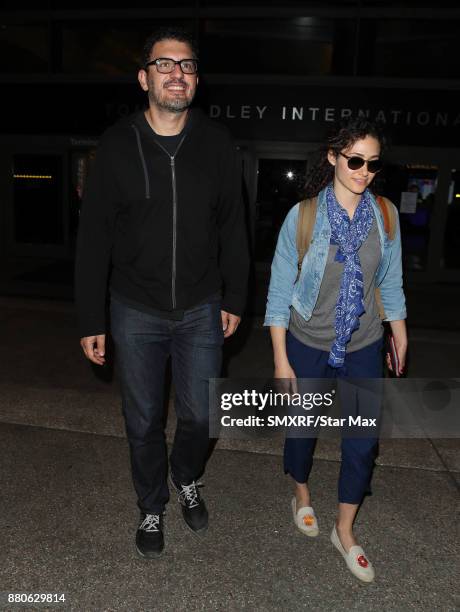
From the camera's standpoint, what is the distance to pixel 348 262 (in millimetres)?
2525

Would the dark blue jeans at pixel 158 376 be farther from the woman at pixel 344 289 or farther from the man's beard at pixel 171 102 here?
the man's beard at pixel 171 102

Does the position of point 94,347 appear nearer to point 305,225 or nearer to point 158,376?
point 158,376

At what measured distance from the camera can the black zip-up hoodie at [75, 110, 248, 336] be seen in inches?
102

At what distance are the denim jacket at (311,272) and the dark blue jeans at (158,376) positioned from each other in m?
0.36

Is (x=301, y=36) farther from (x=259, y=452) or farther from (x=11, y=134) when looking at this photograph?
(x=259, y=452)

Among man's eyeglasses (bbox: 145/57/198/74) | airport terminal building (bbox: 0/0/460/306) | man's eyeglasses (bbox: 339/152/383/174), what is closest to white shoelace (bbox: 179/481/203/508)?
man's eyeglasses (bbox: 339/152/383/174)

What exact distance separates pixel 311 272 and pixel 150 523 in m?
1.46

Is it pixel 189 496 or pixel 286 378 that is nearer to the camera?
pixel 286 378

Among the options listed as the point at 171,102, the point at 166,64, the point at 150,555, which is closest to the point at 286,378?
the point at 150,555

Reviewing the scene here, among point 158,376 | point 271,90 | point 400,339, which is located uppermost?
point 271,90

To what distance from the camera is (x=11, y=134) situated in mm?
12086

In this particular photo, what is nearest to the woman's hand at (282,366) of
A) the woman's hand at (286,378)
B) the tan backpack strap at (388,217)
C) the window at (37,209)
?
the woman's hand at (286,378)

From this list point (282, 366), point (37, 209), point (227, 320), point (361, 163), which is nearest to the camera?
point (361, 163)

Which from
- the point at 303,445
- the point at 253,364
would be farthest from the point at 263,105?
the point at 303,445
